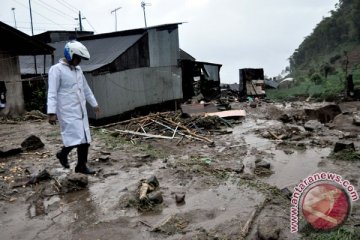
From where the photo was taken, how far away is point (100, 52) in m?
18.1

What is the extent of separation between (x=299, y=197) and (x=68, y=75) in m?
3.69

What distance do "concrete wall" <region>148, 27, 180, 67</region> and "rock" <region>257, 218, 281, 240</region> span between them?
51.3ft

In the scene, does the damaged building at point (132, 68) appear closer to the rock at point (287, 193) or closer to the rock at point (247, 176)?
the rock at point (247, 176)

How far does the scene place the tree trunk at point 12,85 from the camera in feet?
44.7

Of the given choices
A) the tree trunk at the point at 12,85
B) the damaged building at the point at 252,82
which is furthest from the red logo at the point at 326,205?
the damaged building at the point at 252,82

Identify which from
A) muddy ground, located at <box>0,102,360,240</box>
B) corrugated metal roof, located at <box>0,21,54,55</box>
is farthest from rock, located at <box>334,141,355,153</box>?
corrugated metal roof, located at <box>0,21,54,55</box>

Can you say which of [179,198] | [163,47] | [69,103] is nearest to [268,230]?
[179,198]

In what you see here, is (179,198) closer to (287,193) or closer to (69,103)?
(287,193)

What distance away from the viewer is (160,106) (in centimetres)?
1880

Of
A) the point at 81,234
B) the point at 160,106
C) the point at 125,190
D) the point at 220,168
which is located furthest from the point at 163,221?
the point at 160,106

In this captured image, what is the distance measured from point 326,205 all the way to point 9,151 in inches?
247

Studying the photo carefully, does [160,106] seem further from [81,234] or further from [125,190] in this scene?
[81,234]

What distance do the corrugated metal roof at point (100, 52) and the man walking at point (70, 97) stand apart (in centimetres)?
962

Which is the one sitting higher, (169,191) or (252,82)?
(252,82)
